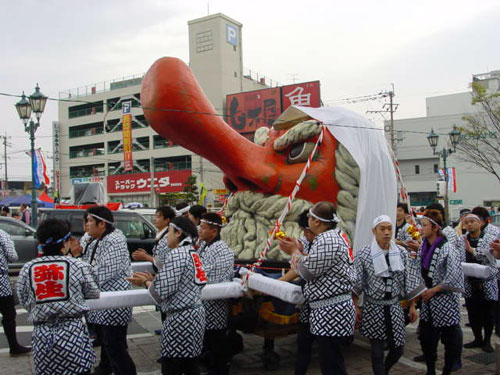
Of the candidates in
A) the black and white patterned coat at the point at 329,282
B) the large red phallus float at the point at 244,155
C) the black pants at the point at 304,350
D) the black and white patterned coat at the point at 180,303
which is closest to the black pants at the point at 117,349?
the black and white patterned coat at the point at 180,303

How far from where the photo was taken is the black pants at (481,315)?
5.69 metres

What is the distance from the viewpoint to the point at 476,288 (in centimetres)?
571

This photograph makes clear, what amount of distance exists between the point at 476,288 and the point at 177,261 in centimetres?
393

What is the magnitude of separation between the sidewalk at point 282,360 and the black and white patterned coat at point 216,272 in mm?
766

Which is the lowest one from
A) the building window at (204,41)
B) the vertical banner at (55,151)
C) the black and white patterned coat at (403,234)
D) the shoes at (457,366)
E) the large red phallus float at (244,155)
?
the shoes at (457,366)

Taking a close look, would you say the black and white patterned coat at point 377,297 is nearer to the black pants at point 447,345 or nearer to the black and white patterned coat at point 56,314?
the black pants at point 447,345

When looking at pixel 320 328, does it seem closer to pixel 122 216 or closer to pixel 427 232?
pixel 427 232

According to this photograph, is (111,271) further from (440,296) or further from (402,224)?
(402,224)

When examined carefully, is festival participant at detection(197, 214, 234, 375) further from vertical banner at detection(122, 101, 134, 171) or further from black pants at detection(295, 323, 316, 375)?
vertical banner at detection(122, 101, 134, 171)

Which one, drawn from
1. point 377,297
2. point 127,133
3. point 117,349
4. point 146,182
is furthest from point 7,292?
point 146,182

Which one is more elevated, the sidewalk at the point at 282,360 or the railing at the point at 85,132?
the railing at the point at 85,132

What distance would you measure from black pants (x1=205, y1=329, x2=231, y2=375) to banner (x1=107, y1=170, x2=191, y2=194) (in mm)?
32264

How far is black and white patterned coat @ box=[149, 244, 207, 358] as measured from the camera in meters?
3.43

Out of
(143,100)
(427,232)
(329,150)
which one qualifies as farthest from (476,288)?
(143,100)
